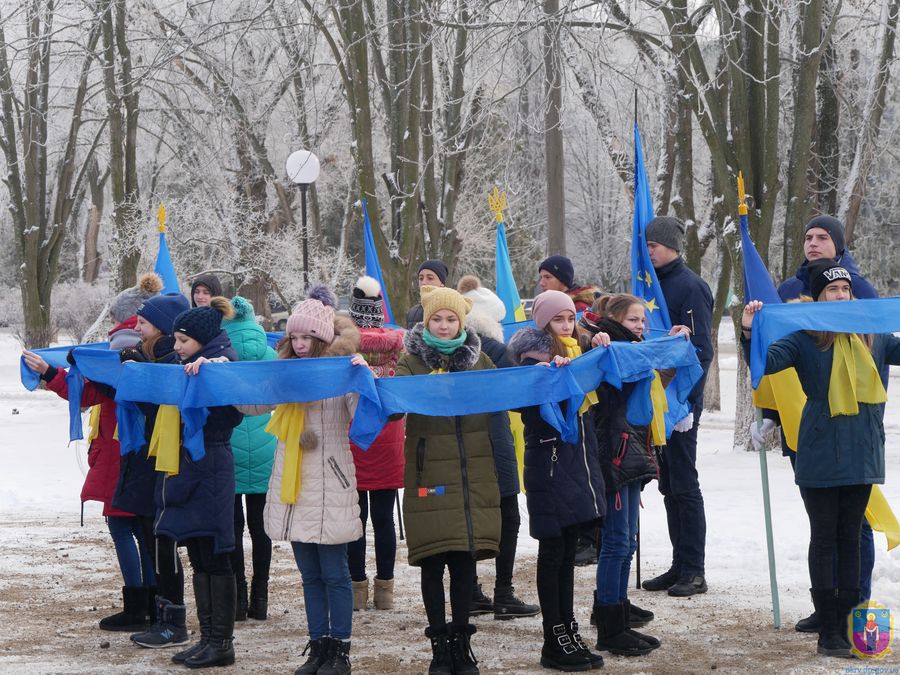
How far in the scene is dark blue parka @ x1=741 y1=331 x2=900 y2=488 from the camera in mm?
5359

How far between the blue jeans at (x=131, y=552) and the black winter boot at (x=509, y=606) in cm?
198

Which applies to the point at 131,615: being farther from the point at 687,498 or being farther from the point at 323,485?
the point at 687,498

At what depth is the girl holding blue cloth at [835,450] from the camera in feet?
17.6

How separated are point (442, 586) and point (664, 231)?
112 inches

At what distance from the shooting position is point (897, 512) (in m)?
8.72

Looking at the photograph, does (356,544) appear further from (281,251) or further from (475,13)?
(281,251)

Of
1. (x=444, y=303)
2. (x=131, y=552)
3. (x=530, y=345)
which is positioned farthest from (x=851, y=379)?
(x=131, y=552)

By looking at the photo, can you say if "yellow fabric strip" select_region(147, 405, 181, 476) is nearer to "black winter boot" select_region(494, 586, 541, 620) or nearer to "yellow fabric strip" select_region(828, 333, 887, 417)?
"black winter boot" select_region(494, 586, 541, 620)

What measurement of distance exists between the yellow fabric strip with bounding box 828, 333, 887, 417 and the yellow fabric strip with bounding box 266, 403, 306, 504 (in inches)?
100

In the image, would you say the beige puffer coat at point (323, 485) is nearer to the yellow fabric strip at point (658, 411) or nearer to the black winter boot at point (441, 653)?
the black winter boot at point (441, 653)

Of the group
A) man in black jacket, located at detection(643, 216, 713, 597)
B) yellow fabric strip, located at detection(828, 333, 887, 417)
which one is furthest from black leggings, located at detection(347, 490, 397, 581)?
yellow fabric strip, located at detection(828, 333, 887, 417)

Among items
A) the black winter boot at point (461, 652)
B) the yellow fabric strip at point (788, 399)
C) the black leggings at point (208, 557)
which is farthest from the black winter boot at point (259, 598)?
the yellow fabric strip at point (788, 399)

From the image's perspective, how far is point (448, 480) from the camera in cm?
521

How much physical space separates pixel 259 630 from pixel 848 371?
11.2 ft
